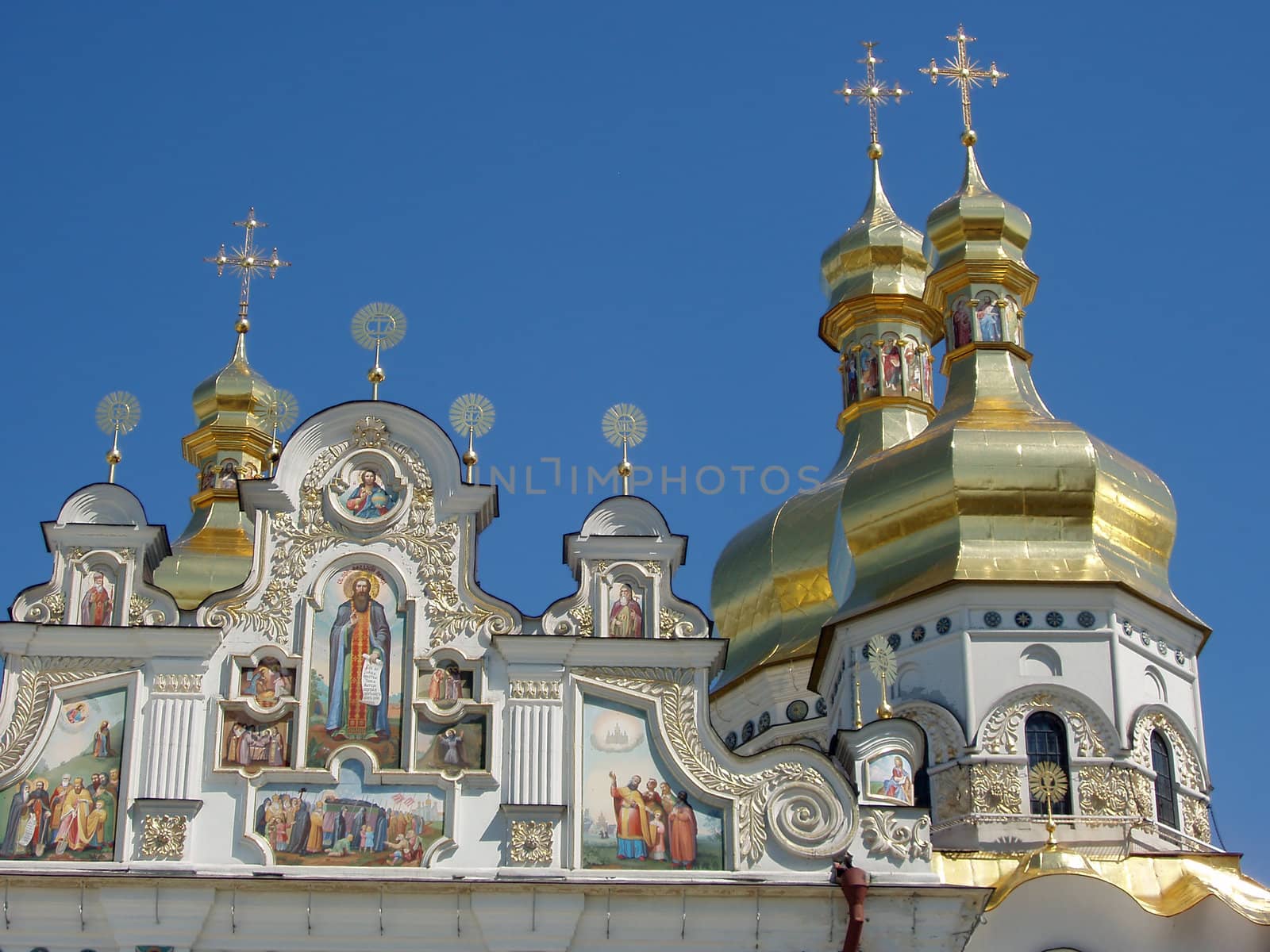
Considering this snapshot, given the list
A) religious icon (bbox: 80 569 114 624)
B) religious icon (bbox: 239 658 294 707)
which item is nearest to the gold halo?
religious icon (bbox: 239 658 294 707)

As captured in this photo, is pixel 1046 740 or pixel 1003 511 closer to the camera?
pixel 1046 740

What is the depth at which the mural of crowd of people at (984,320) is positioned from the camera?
2677 cm

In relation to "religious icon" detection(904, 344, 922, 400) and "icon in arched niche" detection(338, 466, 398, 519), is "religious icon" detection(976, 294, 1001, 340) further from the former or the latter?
"icon in arched niche" detection(338, 466, 398, 519)

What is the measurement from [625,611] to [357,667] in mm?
2156

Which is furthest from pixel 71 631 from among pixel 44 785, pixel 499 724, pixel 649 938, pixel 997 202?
pixel 997 202

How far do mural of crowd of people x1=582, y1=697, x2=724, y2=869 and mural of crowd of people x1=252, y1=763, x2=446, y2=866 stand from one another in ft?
3.86

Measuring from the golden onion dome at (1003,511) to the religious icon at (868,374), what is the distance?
492 centimetres

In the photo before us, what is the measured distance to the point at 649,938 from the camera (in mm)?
18344

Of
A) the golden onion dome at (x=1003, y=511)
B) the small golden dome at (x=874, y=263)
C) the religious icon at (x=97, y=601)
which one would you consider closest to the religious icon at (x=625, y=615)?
the religious icon at (x=97, y=601)

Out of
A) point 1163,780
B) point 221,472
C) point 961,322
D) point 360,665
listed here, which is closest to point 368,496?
point 360,665

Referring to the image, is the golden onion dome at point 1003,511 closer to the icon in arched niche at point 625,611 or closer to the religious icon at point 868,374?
the icon in arched niche at point 625,611

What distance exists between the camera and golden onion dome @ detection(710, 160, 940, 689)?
28062 mm

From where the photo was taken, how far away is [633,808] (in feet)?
62.1

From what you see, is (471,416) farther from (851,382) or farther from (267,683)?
(851,382)
